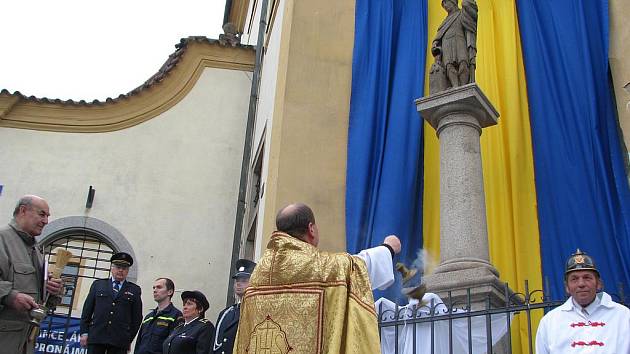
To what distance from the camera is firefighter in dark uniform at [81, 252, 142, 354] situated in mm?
7086

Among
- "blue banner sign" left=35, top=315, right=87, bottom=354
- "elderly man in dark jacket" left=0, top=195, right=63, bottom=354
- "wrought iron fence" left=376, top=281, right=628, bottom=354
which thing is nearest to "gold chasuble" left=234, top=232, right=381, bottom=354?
"elderly man in dark jacket" left=0, top=195, right=63, bottom=354

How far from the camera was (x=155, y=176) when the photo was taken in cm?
1206

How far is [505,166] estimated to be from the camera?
864 cm

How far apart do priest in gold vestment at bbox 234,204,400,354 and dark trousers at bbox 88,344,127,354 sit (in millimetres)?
3620

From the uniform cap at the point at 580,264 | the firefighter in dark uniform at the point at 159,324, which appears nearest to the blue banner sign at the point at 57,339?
the firefighter in dark uniform at the point at 159,324

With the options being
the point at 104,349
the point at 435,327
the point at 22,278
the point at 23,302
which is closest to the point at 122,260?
the point at 104,349

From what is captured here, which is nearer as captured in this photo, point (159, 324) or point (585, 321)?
point (585, 321)

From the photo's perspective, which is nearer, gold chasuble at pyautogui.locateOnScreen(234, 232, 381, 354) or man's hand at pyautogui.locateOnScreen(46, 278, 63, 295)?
gold chasuble at pyautogui.locateOnScreen(234, 232, 381, 354)

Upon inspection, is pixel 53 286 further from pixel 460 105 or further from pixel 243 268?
pixel 460 105

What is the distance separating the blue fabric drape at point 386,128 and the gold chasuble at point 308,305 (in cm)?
Answer: 425

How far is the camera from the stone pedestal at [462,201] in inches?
247

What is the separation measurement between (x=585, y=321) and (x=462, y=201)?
7.60 feet

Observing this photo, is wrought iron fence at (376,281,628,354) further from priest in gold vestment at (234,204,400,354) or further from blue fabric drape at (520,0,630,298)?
blue fabric drape at (520,0,630,298)

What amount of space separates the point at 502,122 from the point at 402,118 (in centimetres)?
124
